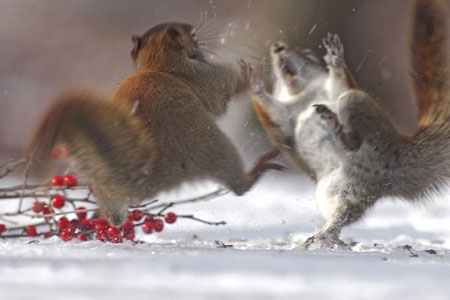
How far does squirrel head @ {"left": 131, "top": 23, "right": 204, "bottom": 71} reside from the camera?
3.04 feet

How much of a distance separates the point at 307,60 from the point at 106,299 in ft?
2.28

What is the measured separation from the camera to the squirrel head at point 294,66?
98cm

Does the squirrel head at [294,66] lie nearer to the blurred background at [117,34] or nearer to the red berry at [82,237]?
the blurred background at [117,34]

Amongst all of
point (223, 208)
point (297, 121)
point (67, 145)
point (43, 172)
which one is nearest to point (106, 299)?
point (67, 145)

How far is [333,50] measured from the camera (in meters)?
0.91

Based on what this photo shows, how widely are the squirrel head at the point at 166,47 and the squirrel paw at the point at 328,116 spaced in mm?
261

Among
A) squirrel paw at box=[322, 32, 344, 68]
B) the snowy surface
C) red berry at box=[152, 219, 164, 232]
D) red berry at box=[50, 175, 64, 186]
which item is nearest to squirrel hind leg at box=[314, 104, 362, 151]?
squirrel paw at box=[322, 32, 344, 68]

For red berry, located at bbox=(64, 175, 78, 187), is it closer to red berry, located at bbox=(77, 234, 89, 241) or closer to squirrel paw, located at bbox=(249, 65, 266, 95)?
red berry, located at bbox=(77, 234, 89, 241)

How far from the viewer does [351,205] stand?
2.80ft

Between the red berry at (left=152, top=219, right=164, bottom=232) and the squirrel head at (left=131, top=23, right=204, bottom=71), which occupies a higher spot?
the squirrel head at (left=131, top=23, right=204, bottom=71)

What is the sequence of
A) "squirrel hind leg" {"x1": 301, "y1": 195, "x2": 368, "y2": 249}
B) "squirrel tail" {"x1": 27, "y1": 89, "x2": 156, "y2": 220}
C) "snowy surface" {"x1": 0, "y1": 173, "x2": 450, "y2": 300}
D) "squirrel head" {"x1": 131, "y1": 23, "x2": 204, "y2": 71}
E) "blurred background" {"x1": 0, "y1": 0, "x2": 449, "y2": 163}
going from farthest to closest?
1. "blurred background" {"x1": 0, "y1": 0, "x2": 449, "y2": 163}
2. "squirrel head" {"x1": 131, "y1": 23, "x2": 204, "y2": 71}
3. "squirrel hind leg" {"x1": 301, "y1": 195, "x2": 368, "y2": 249}
4. "squirrel tail" {"x1": 27, "y1": 89, "x2": 156, "y2": 220}
5. "snowy surface" {"x1": 0, "y1": 173, "x2": 450, "y2": 300}

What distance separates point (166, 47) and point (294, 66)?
0.25 meters

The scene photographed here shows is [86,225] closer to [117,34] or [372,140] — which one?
[372,140]

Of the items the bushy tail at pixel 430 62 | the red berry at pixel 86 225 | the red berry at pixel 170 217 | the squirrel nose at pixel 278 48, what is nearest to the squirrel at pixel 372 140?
the bushy tail at pixel 430 62
